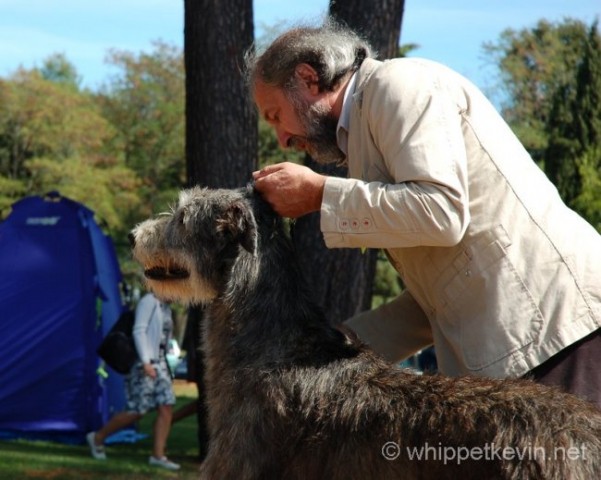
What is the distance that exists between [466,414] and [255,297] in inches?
37.9

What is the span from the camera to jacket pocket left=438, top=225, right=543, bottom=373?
3432mm

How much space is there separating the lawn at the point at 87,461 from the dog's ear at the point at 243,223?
6568 millimetres

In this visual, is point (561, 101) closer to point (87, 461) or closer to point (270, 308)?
point (87, 461)

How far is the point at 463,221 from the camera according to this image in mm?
3295

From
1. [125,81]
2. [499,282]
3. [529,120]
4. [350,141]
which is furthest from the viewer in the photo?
[125,81]

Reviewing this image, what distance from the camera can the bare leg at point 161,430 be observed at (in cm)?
1092

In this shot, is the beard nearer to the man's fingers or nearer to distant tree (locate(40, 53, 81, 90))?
the man's fingers

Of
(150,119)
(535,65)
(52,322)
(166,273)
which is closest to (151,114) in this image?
(150,119)

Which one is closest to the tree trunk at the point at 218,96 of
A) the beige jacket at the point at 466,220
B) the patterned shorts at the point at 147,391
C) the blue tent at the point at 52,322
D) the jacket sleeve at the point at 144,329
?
the jacket sleeve at the point at 144,329

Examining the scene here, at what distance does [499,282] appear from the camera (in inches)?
135

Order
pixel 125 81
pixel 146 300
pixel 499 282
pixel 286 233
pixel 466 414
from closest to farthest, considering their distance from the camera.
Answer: pixel 466 414
pixel 499 282
pixel 286 233
pixel 146 300
pixel 125 81

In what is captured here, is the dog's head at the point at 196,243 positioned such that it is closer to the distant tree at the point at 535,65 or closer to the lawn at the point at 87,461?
the lawn at the point at 87,461

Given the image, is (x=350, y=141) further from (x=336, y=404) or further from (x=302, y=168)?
(x=336, y=404)

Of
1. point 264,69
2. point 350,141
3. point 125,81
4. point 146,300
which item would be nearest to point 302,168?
point 350,141
